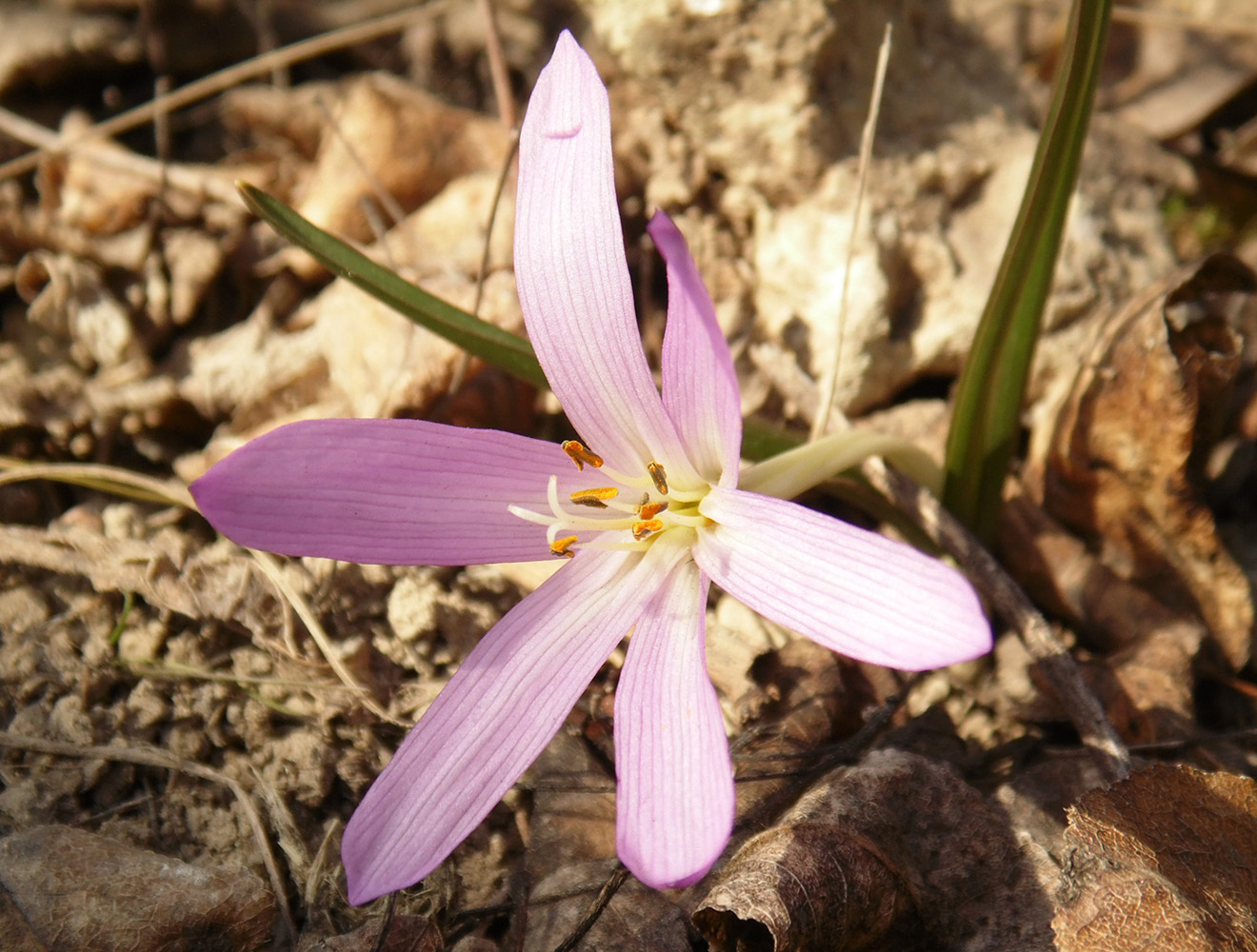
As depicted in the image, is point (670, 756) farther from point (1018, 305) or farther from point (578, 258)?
point (1018, 305)

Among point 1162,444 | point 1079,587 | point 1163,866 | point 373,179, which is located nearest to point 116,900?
point 1163,866

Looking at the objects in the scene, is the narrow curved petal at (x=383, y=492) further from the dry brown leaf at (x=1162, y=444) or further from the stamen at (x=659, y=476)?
the dry brown leaf at (x=1162, y=444)

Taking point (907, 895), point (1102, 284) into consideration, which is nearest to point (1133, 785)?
point (907, 895)

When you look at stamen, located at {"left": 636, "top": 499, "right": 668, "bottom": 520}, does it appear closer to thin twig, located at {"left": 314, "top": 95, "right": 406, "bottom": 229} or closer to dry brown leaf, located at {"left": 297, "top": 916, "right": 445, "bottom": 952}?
dry brown leaf, located at {"left": 297, "top": 916, "right": 445, "bottom": 952}

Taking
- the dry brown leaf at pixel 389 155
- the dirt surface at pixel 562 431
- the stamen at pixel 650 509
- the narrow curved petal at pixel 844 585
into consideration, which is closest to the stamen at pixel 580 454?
the stamen at pixel 650 509

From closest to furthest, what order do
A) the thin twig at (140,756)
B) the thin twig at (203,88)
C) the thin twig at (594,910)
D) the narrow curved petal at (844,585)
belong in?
1. the narrow curved petal at (844,585)
2. the thin twig at (594,910)
3. the thin twig at (140,756)
4. the thin twig at (203,88)
